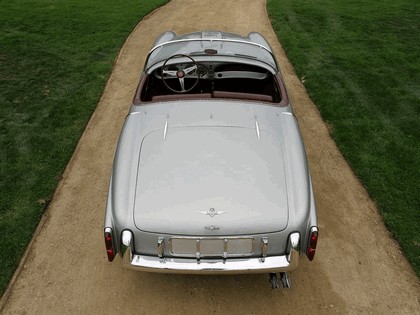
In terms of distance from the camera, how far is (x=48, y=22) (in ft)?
41.5

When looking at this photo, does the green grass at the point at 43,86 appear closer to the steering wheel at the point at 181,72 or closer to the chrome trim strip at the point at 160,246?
the chrome trim strip at the point at 160,246

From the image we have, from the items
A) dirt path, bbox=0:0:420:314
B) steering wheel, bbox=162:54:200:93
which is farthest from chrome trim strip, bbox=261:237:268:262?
steering wheel, bbox=162:54:200:93

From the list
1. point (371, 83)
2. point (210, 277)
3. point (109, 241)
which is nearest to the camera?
point (109, 241)

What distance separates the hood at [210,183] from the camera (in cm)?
359

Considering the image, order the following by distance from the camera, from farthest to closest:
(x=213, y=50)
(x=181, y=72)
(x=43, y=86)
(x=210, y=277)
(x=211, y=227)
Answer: (x=43, y=86) → (x=213, y=50) → (x=181, y=72) → (x=210, y=277) → (x=211, y=227)

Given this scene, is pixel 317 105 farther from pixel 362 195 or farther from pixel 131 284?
pixel 131 284

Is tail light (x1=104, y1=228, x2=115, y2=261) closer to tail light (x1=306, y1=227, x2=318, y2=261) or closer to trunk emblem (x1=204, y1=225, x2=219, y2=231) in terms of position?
trunk emblem (x1=204, y1=225, x2=219, y2=231)

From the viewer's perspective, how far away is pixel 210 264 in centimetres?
372

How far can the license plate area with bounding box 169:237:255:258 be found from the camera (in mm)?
3615

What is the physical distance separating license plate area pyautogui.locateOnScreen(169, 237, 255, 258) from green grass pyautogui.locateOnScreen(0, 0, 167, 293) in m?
2.30

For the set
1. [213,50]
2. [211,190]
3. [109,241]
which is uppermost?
[213,50]

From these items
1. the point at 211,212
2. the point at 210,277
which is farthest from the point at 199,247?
the point at 210,277

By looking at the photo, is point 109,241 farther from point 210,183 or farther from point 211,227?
point 210,183

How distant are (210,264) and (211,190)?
2.36ft
